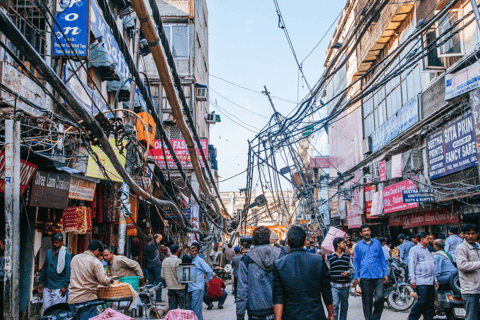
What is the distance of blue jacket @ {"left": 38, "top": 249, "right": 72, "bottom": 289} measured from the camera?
7613 millimetres

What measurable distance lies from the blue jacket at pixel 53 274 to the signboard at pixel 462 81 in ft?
35.4

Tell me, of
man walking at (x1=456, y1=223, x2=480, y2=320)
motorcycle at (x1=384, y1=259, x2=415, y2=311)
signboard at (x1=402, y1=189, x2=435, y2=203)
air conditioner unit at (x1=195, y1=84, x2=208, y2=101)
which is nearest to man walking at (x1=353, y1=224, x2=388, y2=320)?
man walking at (x1=456, y1=223, x2=480, y2=320)

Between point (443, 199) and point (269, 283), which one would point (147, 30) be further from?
point (443, 199)

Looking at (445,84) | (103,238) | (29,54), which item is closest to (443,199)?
(445,84)

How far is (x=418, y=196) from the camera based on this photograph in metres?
15.0

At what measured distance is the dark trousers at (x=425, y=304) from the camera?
743 centimetres

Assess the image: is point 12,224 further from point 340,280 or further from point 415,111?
point 415,111

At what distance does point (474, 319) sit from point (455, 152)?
7961mm

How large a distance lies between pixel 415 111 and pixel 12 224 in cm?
1514

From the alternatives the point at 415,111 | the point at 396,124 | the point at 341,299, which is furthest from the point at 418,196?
the point at 341,299

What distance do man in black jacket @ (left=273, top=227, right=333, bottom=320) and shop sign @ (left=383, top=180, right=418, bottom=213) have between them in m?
11.7

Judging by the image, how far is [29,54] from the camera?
11.7ft

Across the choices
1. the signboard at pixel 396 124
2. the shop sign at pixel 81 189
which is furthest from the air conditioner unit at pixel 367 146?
the shop sign at pixel 81 189

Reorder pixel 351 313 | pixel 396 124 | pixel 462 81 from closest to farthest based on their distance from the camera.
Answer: pixel 351 313 < pixel 462 81 < pixel 396 124
